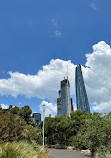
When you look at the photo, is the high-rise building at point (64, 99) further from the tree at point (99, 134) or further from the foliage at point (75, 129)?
the tree at point (99, 134)

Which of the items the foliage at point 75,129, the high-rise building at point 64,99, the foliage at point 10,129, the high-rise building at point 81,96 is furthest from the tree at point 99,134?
the high-rise building at point 81,96

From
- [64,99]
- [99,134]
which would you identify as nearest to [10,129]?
[99,134]

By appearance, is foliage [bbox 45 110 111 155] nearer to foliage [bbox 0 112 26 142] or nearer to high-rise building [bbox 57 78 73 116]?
foliage [bbox 0 112 26 142]

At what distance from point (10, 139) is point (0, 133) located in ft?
3.50

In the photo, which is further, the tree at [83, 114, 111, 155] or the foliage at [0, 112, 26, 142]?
the tree at [83, 114, 111, 155]

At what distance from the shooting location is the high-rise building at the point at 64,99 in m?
172

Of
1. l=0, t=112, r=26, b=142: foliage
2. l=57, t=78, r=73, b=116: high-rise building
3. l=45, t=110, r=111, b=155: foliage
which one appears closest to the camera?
l=0, t=112, r=26, b=142: foliage

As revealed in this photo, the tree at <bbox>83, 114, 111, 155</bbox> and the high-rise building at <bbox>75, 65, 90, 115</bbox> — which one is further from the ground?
the high-rise building at <bbox>75, 65, 90, 115</bbox>

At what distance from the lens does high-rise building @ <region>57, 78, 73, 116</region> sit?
171625mm

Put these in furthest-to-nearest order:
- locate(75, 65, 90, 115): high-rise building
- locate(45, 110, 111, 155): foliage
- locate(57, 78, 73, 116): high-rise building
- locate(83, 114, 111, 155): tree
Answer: locate(75, 65, 90, 115): high-rise building, locate(57, 78, 73, 116): high-rise building, locate(45, 110, 111, 155): foliage, locate(83, 114, 111, 155): tree

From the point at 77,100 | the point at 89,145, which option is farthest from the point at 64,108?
the point at 89,145

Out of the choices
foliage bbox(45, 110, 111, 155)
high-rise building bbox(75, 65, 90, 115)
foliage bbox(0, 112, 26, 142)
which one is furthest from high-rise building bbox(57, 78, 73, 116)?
foliage bbox(0, 112, 26, 142)

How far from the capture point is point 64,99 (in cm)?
18050

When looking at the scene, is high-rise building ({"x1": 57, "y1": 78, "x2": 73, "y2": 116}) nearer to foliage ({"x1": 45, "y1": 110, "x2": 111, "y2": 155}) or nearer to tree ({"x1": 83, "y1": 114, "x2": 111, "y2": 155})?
foliage ({"x1": 45, "y1": 110, "x2": 111, "y2": 155})
